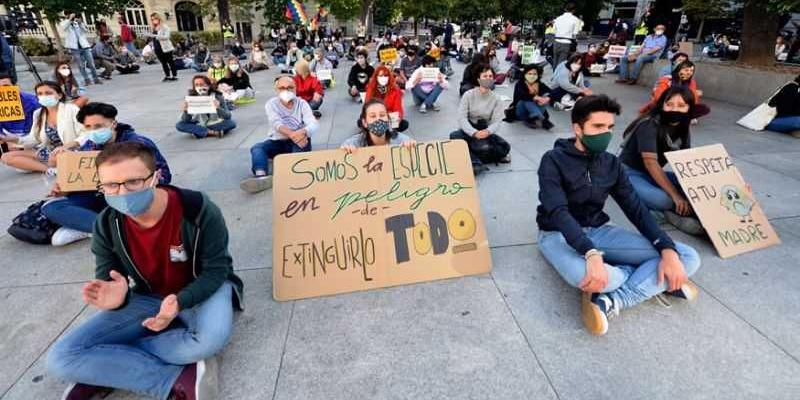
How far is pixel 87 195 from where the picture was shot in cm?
348

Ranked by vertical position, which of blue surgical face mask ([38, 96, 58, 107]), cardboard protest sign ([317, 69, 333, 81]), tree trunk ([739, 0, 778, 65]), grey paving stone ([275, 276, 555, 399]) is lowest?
grey paving stone ([275, 276, 555, 399])

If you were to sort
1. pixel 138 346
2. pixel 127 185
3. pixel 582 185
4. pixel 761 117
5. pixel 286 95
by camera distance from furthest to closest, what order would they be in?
pixel 761 117 → pixel 286 95 → pixel 582 185 → pixel 138 346 → pixel 127 185

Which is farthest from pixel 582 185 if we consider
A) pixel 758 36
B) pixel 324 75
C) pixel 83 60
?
pixel 83 60

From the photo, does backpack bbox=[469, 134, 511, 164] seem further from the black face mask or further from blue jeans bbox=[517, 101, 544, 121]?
blue jeans bbox=[517, 101, 544, 121]

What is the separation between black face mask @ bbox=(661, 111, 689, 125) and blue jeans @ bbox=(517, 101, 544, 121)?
333 centimetres

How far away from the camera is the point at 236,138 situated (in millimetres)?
6621

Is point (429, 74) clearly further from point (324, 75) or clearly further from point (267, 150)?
point (267, 150)

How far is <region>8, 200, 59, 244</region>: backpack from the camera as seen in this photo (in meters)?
3.36

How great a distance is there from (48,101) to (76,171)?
1687 mm

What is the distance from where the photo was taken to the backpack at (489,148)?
4.88m

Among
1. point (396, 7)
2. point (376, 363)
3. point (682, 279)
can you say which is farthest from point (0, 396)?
point (396, 7)

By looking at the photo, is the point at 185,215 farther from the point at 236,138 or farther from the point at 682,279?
the point at 236,138

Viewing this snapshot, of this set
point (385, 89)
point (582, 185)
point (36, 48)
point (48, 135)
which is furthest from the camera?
point (36, 48)

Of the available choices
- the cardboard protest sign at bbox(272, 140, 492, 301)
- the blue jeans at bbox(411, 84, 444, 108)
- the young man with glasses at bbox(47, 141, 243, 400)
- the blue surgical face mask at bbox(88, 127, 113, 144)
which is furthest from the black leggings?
the young man with glasses at bbox(47, 141, 243, 400)
